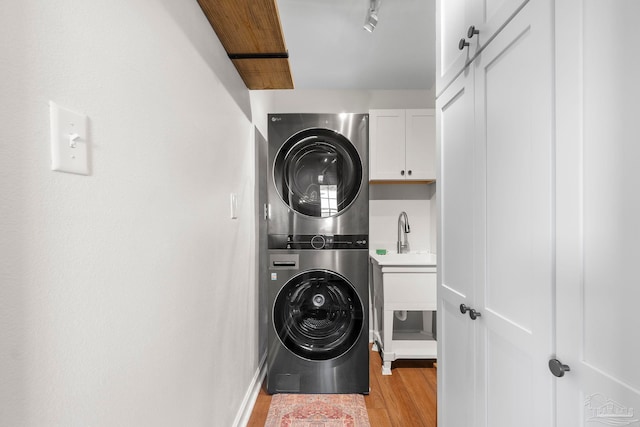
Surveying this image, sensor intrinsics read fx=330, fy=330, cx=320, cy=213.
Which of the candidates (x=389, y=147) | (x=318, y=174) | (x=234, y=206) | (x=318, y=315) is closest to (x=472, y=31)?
(x=234, y=206)

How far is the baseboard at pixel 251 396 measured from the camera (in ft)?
6.10

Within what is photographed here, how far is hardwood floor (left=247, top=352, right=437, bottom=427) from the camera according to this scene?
204 cm

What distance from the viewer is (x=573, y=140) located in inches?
26.0

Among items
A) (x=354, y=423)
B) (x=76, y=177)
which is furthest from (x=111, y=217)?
(x=354, y=423)

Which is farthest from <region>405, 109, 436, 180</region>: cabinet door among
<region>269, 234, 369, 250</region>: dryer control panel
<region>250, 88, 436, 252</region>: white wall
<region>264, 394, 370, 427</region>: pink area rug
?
<region>264, 394, 370, 427</region>: pink area rug

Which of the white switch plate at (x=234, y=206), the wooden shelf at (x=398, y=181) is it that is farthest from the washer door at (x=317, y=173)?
the wooden shelf at (x=398, y=181)

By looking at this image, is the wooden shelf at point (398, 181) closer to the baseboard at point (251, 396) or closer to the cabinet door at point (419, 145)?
the cabinet door at point (419, 145)

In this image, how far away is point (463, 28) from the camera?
46.1 inches

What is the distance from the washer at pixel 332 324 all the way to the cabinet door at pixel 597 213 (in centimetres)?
166

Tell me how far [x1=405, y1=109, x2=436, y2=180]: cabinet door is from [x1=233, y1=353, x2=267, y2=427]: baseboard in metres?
2.08

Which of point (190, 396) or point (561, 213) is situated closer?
point (561, 213)

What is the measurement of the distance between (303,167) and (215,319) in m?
1.27

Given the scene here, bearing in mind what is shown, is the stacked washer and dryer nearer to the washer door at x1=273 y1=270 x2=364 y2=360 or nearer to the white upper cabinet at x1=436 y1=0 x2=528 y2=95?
the washer door at x1=273 y1=270 x2=364 y2=360

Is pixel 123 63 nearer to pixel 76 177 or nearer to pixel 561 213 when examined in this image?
pixel 76 177
